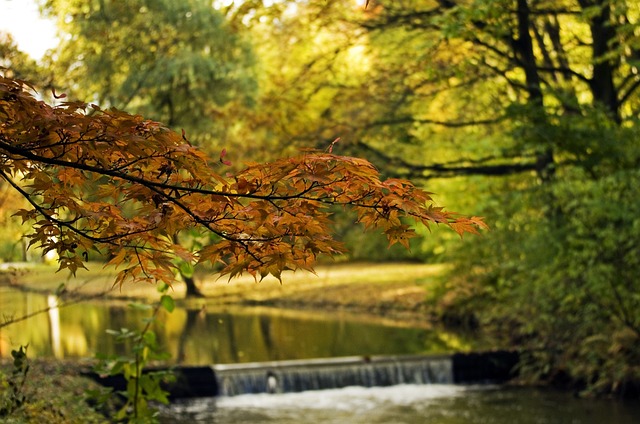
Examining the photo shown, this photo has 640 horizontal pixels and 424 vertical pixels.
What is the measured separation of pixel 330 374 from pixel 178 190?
10155 mm

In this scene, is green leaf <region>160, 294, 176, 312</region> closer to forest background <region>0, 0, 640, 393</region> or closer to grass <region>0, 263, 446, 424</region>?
forest background <region>0, 0, 640, 393</region>

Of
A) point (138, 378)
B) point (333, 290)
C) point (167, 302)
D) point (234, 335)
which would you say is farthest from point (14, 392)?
point (333, 290)

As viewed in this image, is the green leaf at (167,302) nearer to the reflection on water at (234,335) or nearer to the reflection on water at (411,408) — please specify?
the reflection on water at (411,408)

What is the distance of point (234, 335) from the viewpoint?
17750mm

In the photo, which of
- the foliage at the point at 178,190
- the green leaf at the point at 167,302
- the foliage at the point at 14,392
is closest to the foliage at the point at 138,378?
the green leaf at the point at 167,302

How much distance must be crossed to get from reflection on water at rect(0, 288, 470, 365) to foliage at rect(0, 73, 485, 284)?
9676mm

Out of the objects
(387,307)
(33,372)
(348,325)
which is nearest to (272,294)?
(387,307)

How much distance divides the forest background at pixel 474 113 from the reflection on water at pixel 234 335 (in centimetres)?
143

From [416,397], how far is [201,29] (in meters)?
11.6

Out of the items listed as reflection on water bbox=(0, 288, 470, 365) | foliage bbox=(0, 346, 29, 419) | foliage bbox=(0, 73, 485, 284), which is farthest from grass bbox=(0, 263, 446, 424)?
foliage bbox=(0, 73, 485, 284)

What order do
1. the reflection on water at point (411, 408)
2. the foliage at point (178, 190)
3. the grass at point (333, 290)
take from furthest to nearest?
the grass at point (333, 290) → the reflection on water at point (411, 408) → the foliage at point (178, 190)

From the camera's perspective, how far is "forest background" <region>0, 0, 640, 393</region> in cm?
1059

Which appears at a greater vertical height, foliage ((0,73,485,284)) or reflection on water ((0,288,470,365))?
foliage ((0,73,485,284))

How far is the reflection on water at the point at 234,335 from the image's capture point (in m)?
15.2
